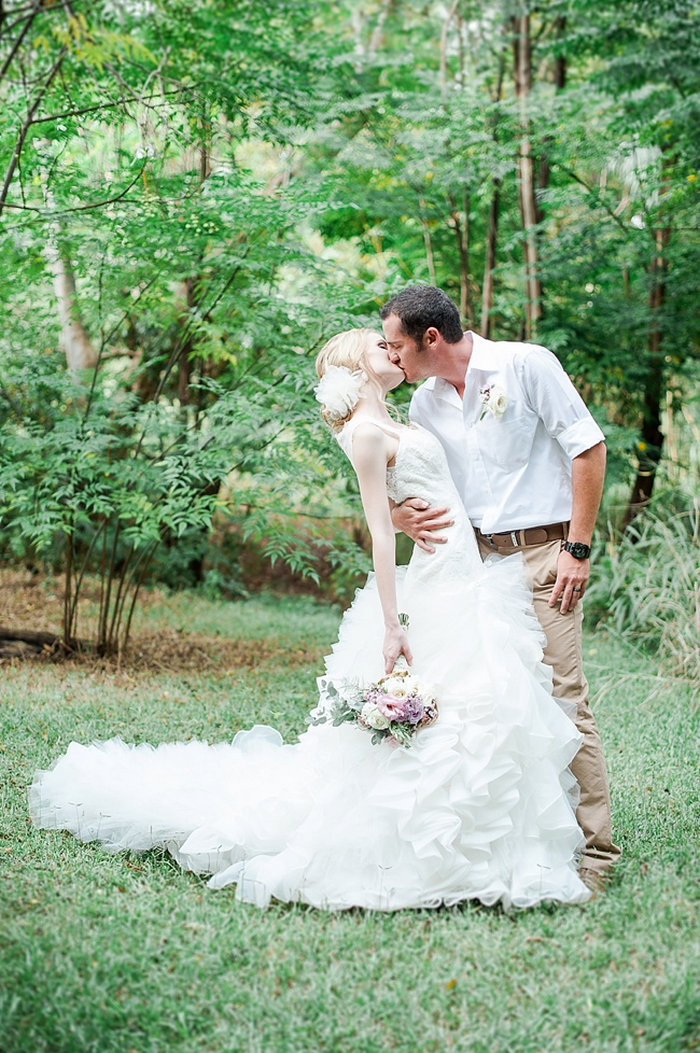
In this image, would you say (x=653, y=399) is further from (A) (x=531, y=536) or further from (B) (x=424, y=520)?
(B) (x=424, y=520)

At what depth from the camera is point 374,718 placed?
2982 mm

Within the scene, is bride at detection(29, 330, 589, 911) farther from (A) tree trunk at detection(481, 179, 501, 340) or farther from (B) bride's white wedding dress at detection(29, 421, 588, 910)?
(A) tree trunk at detection(481, 179, 501, 340)

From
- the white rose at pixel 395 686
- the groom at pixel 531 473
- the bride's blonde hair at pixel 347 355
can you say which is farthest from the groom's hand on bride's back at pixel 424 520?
the white rose at pixel 395 686

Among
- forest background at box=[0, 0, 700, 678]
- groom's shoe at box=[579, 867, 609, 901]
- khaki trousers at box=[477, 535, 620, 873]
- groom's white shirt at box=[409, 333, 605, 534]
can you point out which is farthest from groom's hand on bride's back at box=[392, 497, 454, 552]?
forest background at box=[0, 0, 700, 678]

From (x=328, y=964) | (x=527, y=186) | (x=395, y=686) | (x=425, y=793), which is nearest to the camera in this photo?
(x=328, y=964)

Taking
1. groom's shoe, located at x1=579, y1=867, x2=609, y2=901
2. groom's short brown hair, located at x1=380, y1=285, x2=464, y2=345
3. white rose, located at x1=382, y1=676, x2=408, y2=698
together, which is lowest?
groom's shoe, located at x1=579, y1=867, x2=609, y2=901

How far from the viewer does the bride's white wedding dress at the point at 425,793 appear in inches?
115

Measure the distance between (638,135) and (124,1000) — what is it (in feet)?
24.1

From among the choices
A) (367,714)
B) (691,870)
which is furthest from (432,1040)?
(691,870)

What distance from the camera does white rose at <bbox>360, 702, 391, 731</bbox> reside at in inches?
117

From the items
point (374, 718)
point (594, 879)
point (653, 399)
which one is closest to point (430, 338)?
point (374, 718)

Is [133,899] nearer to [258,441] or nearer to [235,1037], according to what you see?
[235,1037]

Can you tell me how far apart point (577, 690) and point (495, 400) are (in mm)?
1012

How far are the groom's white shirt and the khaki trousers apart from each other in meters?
0.15
